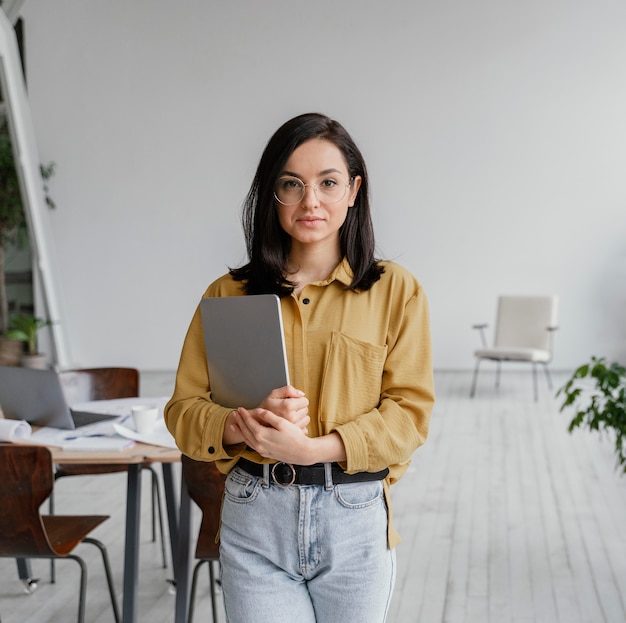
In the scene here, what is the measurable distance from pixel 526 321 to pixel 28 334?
543 centimetres

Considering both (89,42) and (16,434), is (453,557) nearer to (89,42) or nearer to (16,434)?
(16,434)

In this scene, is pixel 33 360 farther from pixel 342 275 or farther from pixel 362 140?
pixel 342 275

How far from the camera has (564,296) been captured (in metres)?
9.07

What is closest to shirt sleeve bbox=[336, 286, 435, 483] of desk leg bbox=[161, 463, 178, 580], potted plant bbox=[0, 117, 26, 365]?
desk leg bbox=[161, 463, 178, 580]

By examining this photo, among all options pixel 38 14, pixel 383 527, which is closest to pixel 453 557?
pixel 383 527

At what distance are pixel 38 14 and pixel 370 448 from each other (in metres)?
9.72

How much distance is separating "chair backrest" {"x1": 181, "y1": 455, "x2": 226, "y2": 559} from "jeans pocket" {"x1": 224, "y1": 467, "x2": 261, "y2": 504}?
104 cm

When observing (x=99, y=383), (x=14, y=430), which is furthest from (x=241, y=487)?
(x=99, y=383)

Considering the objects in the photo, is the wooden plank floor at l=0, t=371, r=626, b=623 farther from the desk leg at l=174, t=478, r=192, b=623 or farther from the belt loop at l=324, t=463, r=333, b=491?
the desk leg at l=174, t=478, r=192, b=623

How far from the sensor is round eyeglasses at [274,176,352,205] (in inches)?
55.8

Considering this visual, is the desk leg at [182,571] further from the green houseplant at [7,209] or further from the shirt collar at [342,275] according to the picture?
the green houseplant at [7,209]

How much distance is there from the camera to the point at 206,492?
98.3 inches

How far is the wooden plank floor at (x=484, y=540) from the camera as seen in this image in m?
3.20

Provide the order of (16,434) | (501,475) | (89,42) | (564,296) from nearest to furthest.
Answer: (16,434) < (501,475) < (564,296) < (89,42)
